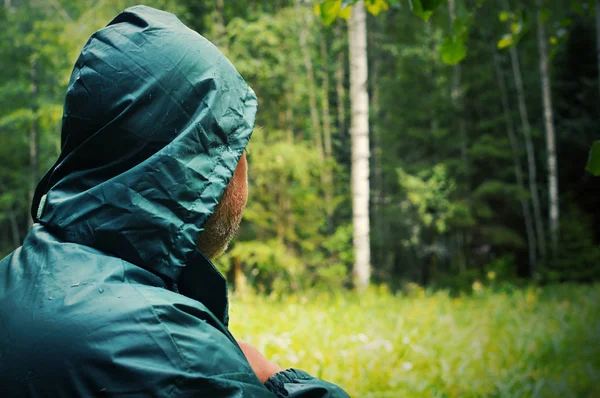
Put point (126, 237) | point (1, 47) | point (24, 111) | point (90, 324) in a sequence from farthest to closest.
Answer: point (1, 47), point (24, 111), point (126, 237), point (90, 324)

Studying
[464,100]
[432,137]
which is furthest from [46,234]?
[464,100]

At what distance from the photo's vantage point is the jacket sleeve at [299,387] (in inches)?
43.3

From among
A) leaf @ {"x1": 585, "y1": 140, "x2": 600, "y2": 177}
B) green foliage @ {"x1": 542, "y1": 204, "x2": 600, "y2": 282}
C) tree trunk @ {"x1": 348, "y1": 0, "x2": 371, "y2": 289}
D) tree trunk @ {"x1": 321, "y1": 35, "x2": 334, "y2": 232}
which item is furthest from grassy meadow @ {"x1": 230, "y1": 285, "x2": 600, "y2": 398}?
green foliage @ {"x1": 542, "y1": 204, "x2": 600, "y2": 282}

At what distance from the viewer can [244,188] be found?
137cm

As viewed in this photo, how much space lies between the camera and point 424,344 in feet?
18.9

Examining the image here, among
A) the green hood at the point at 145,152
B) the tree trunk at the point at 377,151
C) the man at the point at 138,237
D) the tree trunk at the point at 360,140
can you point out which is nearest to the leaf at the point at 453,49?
the man at the point at 138,237

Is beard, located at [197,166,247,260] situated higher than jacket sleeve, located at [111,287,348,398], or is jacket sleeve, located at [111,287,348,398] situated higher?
beard, located at [197,166,247,260]

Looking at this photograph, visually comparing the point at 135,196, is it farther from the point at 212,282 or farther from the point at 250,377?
the point at 250,377

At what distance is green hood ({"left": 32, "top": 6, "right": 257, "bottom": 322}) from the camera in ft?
3.47

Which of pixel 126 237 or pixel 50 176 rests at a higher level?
pixel 50 176

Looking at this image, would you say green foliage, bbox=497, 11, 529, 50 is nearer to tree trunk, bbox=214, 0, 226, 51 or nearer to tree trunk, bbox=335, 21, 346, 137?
tree trunk, bbox=214, 0, 226, 51

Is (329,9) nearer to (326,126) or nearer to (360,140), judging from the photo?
(360,140)

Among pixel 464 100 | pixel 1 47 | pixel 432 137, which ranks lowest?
pixel 432 137

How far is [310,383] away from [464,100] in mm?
18681
